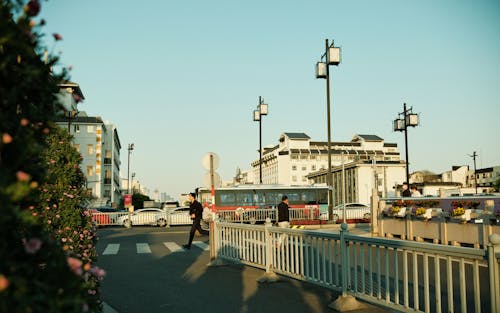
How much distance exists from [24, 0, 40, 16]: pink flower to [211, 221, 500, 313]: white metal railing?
13.1 feet

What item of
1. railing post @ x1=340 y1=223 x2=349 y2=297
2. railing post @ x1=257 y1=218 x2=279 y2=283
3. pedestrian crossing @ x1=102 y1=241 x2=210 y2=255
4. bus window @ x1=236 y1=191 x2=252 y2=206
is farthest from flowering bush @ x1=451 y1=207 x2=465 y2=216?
bus window @ x1=236 y1=191 x2=252 y2=206

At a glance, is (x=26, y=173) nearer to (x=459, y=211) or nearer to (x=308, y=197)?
(x=459, y=211)

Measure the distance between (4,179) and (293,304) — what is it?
19.1 feet

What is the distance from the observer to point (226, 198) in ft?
110

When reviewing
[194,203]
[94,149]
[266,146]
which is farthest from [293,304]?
[266,146]

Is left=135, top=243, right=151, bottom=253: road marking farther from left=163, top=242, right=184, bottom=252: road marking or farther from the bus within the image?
the bus

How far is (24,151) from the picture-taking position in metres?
2.07

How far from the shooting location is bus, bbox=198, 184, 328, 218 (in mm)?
33281

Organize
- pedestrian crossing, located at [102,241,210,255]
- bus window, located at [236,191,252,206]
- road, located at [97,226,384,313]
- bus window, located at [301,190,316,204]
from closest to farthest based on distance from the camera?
road, located at [97,226,384,313]
pedestrian crossing, located at [102,241,210,255]
bus window, located at [236,191,252,206]
bus window, located at [301,190,316,204]

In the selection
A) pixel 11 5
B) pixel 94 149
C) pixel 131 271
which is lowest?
pixel 131 271

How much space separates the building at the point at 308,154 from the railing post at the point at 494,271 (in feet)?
439

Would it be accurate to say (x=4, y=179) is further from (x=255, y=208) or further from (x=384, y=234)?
(x=255, y=208)

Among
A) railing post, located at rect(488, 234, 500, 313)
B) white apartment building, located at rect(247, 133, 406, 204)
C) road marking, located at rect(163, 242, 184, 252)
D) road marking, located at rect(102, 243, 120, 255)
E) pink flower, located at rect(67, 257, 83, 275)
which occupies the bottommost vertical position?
road marking, located at rect(102, 243, 120, 255)

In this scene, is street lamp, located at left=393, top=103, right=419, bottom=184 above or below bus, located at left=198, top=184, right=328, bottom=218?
above
